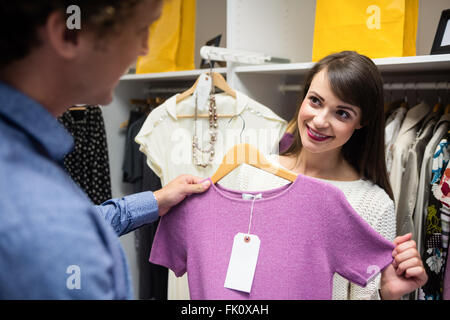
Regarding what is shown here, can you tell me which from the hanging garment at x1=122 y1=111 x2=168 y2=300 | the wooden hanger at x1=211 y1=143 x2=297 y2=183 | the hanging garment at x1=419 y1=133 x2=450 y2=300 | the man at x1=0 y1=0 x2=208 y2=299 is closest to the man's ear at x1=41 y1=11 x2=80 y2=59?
the man at x1=0 y1=0 x2=208 y2=299

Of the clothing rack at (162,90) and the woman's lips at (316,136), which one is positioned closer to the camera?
the woman's lips at (316,136)

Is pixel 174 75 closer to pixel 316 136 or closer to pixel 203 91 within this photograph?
pixel 203 91

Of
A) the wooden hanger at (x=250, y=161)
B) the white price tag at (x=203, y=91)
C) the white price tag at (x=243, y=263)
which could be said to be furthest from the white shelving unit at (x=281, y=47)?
the white price tag at (x=243, y=263)

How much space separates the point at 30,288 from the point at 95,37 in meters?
0.26

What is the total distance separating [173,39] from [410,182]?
1158 mm

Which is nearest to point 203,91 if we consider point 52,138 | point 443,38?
point 443,38

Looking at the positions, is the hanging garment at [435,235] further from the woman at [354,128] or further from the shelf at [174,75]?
the shelf at [174,75]

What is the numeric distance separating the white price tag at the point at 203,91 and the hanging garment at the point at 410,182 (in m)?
0.68

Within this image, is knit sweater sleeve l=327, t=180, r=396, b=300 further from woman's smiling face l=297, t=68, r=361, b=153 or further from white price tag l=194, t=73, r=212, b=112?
white price tag l=194, t=73, r=212, b=112

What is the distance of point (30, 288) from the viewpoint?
352 mm

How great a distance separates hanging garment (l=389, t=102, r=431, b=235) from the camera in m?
1.17

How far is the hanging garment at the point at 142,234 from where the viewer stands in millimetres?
1856

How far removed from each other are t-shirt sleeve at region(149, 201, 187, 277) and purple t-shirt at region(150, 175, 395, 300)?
0.04ft
